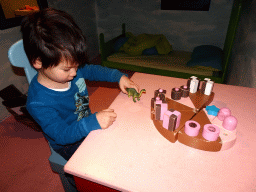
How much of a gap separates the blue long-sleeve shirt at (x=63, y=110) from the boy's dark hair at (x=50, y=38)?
0.16m

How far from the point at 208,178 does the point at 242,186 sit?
9 cm

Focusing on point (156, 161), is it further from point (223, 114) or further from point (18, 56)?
point (18, 56)

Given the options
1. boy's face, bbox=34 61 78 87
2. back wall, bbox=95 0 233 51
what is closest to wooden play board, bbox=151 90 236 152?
boy's face, bbox=34 61 78 87

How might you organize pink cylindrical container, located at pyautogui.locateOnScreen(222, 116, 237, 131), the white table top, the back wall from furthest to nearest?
the back wall → pink cylindrical container, located at pyautogui.locateOnScreen(222, 116, 237, 131) → the white table top

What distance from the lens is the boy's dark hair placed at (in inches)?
26.6

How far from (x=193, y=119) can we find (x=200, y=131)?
2.7 inches

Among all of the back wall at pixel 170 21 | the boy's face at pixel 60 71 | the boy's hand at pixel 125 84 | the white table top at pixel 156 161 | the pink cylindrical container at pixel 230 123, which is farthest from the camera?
the back wall at pixel 170 21

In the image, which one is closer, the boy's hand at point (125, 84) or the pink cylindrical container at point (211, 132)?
the pink cylindrical container at point (211, 132)

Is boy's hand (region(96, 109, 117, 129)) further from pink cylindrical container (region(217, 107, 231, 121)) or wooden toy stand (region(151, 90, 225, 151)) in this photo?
pink cylindrical container (region(217, 107, 231, 121))

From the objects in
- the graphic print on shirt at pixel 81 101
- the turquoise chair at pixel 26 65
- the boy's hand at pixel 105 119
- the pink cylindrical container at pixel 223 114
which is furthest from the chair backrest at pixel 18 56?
the pink cylindrical container at pixel 223 114

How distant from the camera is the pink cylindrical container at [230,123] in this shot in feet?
2.00

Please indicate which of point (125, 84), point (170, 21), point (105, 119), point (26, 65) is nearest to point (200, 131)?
point (105, 119)

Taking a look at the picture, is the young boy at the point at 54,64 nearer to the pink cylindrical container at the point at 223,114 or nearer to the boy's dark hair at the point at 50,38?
the boy's dark hair at the point at 50,38

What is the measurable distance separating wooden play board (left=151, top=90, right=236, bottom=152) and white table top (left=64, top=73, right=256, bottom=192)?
19 millimetres
